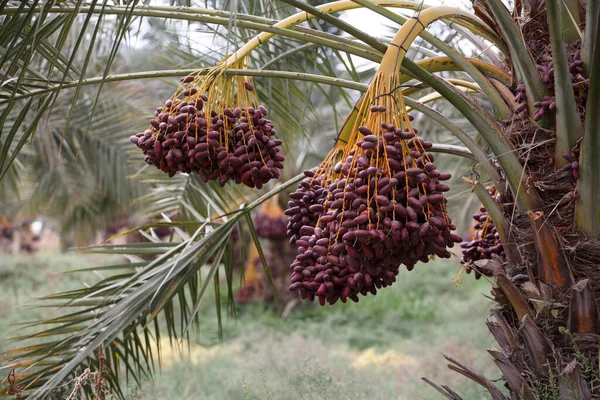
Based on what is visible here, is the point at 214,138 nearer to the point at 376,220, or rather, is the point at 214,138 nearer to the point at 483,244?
the point at 376,220

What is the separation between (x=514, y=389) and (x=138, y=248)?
180 cm

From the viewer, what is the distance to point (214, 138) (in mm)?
2045

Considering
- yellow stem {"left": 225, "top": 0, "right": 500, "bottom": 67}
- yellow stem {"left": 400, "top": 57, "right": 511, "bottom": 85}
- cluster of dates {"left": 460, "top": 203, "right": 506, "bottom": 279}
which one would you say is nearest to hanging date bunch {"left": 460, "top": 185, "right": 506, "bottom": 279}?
cluster of dates {"left": 460, "top": 203, "right": 506, "bottom": 279}

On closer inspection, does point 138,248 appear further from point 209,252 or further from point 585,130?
point 585,130

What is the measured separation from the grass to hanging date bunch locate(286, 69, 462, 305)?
1.17 metres

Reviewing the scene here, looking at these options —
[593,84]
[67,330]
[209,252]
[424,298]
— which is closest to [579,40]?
[593,84]

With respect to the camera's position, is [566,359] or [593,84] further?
[566,359]

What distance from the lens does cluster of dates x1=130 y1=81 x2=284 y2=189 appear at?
80.3 inches

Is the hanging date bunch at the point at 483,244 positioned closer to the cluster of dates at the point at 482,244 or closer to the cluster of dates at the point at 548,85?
the cluster of dates at the point at 482,244

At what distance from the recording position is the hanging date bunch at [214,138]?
2.04m

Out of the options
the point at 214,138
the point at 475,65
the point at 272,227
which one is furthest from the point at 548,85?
the point at 272,227

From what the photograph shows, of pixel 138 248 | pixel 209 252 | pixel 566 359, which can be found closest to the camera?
pixel 566 359

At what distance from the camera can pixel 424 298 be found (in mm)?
10719

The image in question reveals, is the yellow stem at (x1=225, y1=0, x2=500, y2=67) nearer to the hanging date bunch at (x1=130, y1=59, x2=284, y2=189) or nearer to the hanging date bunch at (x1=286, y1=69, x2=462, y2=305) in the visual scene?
the hanging date bunch at (x1=130, y1=59, x2=284, y2=189)
